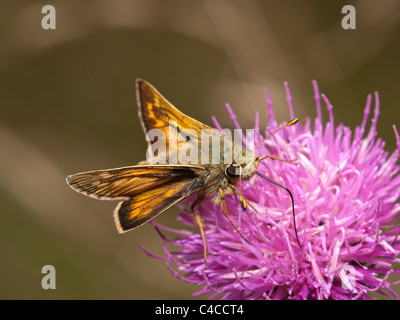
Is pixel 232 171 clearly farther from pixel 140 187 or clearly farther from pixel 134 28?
pixel 134 28

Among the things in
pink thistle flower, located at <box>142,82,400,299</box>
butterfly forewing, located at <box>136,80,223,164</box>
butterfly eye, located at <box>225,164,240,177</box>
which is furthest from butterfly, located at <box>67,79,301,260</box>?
butterfly forewing, located at <box>136,80,223,164</box>

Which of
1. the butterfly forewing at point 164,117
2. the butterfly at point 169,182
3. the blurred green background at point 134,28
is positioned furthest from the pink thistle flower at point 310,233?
the blurred green background at point 134,28

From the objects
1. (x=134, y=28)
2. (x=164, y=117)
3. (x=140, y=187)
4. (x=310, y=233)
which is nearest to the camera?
(x=310, y=233)

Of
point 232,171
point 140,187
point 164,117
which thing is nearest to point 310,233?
point 232,171

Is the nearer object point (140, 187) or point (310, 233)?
point (310, 233)

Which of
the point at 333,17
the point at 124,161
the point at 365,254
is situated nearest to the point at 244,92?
the point at 333,17

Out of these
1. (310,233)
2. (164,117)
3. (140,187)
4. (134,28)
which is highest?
(134,28)
